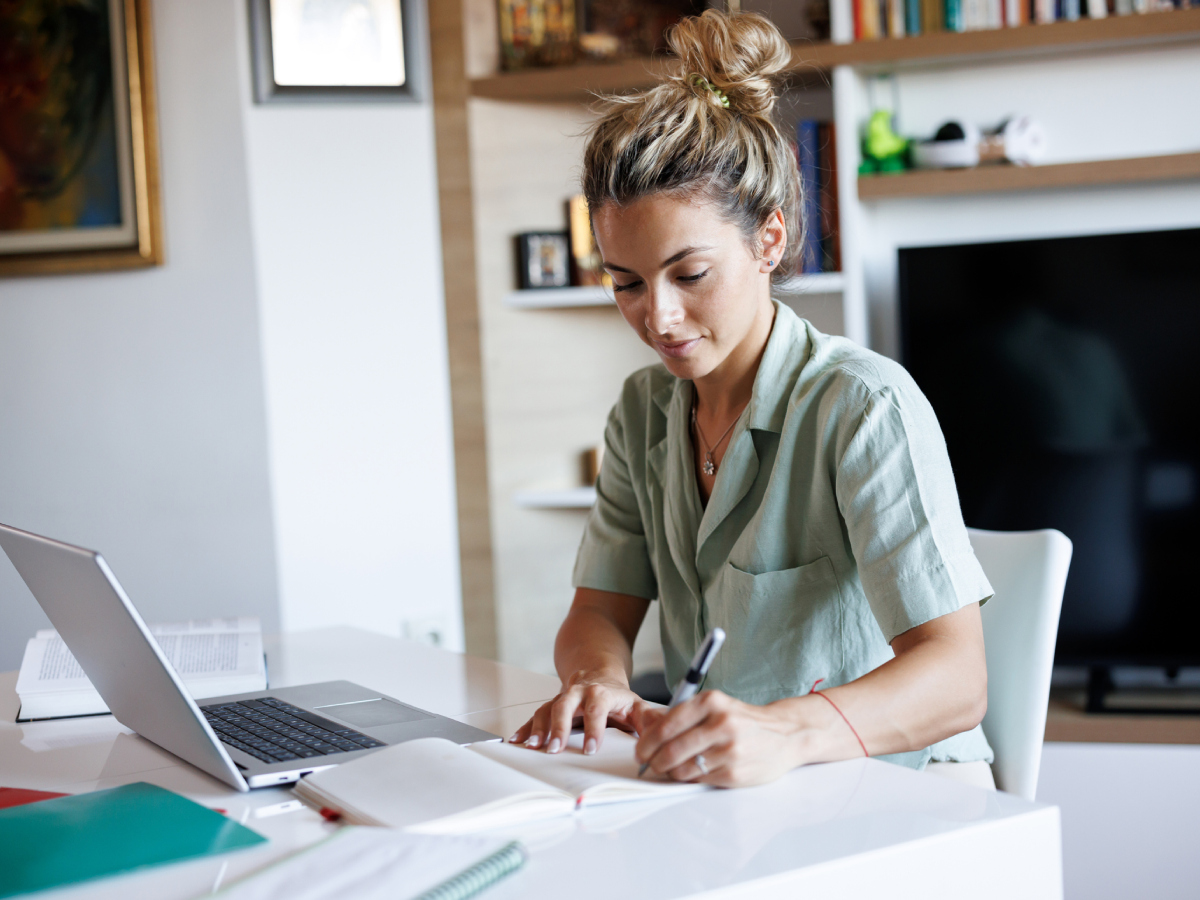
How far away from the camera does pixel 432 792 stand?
82 centimetres

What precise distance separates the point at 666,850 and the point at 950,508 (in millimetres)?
494

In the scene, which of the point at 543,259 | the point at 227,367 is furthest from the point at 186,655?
the point at 543,259

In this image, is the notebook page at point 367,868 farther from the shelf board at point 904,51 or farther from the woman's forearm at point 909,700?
the shelf board at point 904,51

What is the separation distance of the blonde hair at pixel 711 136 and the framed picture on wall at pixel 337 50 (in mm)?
1309

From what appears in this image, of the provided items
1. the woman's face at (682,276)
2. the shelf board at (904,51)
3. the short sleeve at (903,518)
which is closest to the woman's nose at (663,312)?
the woman's face at (682,276)

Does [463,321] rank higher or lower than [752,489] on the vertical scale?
higher

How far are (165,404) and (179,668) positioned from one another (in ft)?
4.25

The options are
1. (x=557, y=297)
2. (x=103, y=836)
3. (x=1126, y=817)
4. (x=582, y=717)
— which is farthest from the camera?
(x=557, y=297)

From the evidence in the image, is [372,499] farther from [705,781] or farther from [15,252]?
[705,781]

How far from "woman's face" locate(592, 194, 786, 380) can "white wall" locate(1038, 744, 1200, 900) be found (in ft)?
4.11

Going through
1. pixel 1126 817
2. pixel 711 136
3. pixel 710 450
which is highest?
pixel 711 136

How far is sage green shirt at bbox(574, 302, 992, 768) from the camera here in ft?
3.57

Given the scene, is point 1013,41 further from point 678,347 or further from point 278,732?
point 278,732

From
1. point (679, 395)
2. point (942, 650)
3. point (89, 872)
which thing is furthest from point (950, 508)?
point (89, 872)
